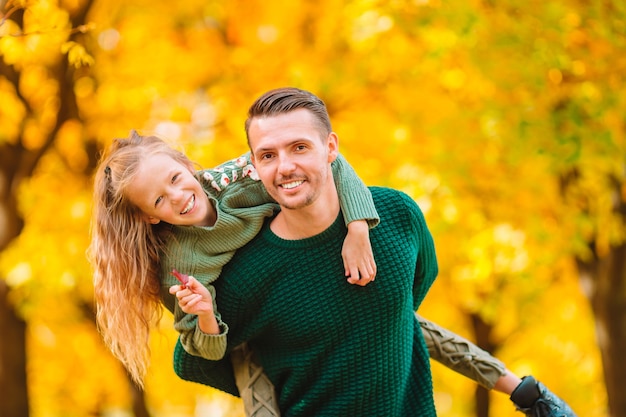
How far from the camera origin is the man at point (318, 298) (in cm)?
331

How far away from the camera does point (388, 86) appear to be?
843cm

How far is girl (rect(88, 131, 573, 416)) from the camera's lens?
3.35 meters

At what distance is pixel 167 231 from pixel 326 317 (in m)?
0.72

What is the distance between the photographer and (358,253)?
11.1 ft

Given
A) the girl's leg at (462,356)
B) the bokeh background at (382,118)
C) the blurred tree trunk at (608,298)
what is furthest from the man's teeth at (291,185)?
the blurred tree trunk at (608,298)

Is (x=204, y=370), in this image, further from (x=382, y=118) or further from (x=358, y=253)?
(x=382, y=118)

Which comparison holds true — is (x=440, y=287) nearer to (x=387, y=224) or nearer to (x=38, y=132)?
(x=38, y=132)

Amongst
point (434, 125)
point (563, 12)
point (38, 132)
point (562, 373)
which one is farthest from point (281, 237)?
point (562, 373)

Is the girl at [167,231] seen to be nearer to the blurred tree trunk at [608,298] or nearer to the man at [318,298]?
the man at [318,298]

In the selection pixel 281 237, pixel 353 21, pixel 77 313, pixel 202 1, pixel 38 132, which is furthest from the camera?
pixel 77 313

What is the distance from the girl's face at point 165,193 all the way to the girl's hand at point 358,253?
58 centimetres

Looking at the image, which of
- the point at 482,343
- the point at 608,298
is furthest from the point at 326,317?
the point at 482,343

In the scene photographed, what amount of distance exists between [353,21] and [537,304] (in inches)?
177

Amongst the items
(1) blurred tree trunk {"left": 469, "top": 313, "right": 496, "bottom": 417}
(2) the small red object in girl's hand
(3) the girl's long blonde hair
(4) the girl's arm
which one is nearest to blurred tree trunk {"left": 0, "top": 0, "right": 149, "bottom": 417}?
(3) the girl's long blonde hair
